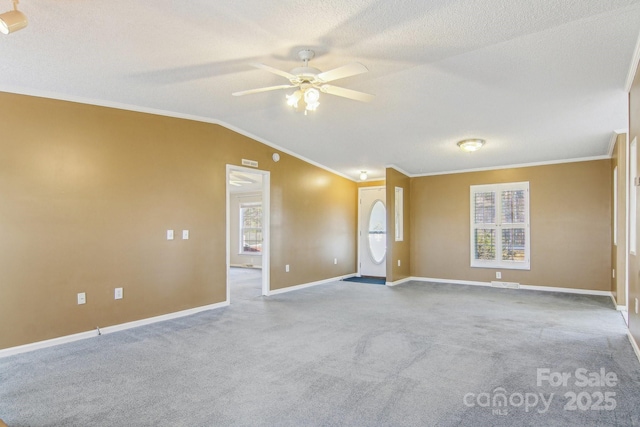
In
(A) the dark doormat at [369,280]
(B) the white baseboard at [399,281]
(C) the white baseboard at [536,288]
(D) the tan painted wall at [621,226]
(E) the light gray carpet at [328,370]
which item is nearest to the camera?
(E) the light gray carpet at [328,370]

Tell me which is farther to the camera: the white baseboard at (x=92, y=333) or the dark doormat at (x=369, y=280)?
the dark doormat at (x=369, y=280)

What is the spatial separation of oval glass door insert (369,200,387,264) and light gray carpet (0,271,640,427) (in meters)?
3.40

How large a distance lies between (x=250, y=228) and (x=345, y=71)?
822cm

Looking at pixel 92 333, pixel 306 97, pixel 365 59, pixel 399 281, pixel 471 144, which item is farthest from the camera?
pixel 399 281

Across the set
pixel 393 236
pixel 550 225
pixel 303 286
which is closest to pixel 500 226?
pixel 550 225

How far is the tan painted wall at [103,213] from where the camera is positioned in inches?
139

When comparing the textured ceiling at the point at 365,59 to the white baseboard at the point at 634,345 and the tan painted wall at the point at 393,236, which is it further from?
the white baseboard at the point at 634,345

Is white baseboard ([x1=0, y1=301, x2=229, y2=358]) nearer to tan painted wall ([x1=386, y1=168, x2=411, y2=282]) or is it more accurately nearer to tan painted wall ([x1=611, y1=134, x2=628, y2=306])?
tan painted wall ([x1=386, y1=168, x2=411, y2=282])

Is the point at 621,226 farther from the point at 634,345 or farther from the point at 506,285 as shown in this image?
the point at 506,285

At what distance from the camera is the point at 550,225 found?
21.4 feet

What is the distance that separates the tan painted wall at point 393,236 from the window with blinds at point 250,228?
14.2 ft

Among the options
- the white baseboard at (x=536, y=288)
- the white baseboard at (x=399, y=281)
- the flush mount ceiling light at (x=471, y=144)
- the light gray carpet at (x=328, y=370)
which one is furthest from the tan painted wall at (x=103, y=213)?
the white baseboard at (x=536, y=288)

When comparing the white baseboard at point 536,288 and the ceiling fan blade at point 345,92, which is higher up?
the ceiling fan blade at point 345,92

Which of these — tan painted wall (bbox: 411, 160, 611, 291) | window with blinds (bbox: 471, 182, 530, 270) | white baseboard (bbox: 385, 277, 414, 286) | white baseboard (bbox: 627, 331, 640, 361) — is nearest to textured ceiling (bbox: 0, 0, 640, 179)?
tan painted wall (bbox: 411, 160, 611, 291)
